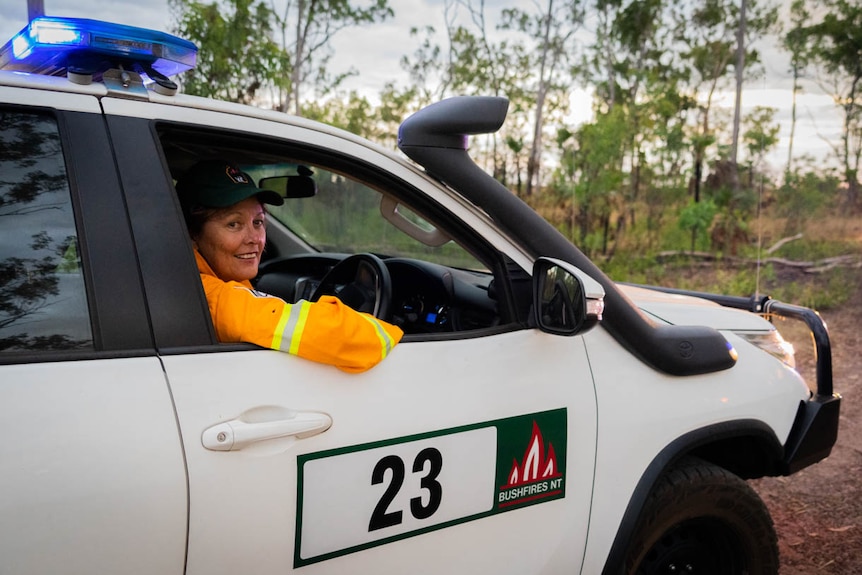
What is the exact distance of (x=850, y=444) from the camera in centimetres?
479

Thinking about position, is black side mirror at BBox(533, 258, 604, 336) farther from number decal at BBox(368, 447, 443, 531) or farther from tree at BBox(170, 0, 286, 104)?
tree at BBox(170, 0, 286, 104)

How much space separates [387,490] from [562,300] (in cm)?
66

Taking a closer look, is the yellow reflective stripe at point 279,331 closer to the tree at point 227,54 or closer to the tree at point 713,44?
the tree at point 227,54

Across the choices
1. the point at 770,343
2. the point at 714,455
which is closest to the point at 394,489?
the point at 714,455

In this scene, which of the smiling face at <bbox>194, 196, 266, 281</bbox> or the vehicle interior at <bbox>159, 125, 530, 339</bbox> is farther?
the smiling face at <bbox>194, 196, 266, 281</bbox>

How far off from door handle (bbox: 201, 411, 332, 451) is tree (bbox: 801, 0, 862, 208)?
53.2 feet

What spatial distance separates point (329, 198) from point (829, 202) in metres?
12.3

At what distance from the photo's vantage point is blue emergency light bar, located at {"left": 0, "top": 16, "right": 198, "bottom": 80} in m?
1.54

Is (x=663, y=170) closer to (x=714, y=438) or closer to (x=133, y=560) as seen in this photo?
(x=714, y=438)

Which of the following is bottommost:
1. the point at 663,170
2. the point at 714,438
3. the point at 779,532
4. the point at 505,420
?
the point at 779,532

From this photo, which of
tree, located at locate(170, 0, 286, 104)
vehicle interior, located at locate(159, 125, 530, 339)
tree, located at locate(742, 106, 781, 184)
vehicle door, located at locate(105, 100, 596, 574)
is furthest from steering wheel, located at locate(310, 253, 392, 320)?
tree, located at locate(742, 106, 781, 184)

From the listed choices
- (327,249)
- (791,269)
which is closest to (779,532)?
(327,249)

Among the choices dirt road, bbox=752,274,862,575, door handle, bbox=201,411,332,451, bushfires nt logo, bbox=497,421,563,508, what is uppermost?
door handle, bbox=201,411,332,451

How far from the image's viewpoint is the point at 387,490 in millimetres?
1634
